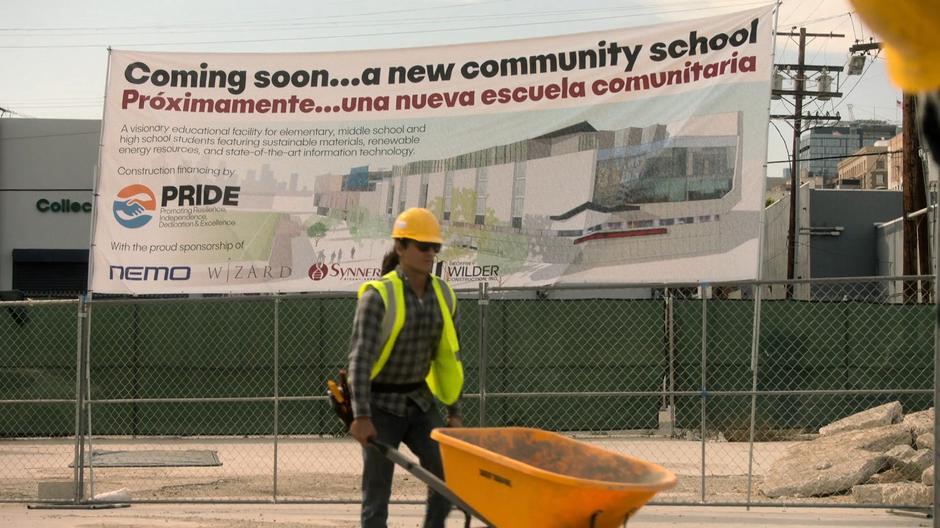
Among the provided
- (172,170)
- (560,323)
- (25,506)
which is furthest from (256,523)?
(560,323)

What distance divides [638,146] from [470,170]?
69.1 inches

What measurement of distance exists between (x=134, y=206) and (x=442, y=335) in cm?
744

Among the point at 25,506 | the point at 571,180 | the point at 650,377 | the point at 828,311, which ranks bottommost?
the point at 25,506

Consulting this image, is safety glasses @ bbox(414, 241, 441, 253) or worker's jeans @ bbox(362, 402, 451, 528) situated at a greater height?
safety glasses @ bbox(414, 241, 441, 253)

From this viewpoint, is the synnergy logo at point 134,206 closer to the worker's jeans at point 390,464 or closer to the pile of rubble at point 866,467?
the pile of rubble at point 866,467

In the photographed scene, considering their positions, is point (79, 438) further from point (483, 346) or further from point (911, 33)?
point (911, 33)

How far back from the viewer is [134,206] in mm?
12547

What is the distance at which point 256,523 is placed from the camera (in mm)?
9281

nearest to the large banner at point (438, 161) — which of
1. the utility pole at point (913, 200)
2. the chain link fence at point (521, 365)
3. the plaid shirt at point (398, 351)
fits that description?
the chain link fence at point (521, 365)

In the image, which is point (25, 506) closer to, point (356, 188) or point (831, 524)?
point (356, 188)

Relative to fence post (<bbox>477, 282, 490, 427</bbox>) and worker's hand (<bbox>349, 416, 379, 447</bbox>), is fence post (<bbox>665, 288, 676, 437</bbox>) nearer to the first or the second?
Answer: fence post (<bbox>477, 282, 490, 427</bbox>)

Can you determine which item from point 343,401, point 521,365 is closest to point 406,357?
point 343,401

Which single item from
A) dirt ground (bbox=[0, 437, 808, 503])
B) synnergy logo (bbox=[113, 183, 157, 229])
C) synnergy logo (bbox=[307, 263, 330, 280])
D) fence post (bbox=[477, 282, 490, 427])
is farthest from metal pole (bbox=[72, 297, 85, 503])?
fence post (bbox=[477, 282, 490, 427])

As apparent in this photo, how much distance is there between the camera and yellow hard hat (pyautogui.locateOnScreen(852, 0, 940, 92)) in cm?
169
